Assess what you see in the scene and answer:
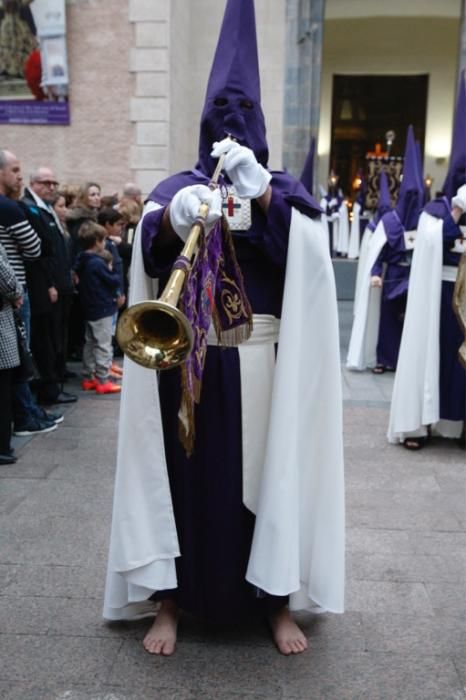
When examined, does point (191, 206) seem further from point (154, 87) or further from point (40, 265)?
point (154, 87)

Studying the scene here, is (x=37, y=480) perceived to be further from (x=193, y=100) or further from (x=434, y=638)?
(x=193, y=100)

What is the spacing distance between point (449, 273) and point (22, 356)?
2.97 metres

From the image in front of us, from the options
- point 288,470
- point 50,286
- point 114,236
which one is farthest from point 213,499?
point 114,236

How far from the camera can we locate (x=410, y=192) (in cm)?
754

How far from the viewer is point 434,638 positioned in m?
2.89

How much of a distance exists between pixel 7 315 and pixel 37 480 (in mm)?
1051

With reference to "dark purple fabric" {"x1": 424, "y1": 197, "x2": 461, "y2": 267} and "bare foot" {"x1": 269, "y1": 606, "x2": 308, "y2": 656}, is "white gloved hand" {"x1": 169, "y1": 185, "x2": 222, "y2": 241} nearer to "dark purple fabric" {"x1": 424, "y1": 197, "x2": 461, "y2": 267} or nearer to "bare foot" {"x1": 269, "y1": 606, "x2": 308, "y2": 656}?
"bare foot" {"x1": 269, "y1": 606, "x2": 308, "y2": 656}

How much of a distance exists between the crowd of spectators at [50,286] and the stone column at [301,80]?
23.4 feet

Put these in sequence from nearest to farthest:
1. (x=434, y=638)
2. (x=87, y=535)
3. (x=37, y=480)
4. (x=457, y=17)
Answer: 1. (x=434, y=638)
2. (x=87, y=535)
3. (x=37, y=480)
4. (x=457, y=17)

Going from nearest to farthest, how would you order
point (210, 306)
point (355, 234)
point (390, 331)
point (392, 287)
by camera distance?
1. point (210, 306)
2. point (392, 287)
3. point (390, 331)
4. point (355, 234)

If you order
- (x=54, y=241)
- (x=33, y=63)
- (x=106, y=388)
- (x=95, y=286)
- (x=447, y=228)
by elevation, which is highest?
(x=33, y=63)

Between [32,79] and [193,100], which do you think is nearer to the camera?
[32,79]

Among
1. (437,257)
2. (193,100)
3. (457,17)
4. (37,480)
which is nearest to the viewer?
(37,480)

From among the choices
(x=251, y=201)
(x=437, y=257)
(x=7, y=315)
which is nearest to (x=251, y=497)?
(x=251, y=201)
